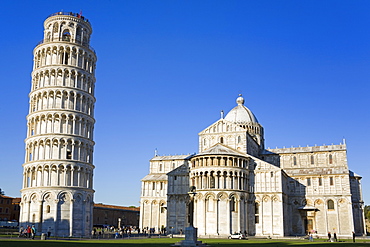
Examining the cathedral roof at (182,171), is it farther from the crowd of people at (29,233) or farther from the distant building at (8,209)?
the distant building at (8,209)

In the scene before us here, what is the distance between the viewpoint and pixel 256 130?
87.1m

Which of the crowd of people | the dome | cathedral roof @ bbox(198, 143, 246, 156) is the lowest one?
the crowd of people

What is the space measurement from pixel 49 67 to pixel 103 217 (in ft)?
175

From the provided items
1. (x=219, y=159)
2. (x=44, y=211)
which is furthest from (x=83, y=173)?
(x=219, y=159)

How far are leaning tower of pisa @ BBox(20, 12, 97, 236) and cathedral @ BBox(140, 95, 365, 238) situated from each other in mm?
17487

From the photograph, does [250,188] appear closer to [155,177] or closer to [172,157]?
[155,177]

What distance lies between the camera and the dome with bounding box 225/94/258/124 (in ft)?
287

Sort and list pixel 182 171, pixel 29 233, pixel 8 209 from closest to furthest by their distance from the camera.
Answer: pixel 29 233
pixel 182 171
pixel 8 209

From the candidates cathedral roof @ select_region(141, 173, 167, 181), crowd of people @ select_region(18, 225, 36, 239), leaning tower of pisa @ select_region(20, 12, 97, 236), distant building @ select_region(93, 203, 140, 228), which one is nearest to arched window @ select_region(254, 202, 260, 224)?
cathedral roof @ select_region(141, 173, 167, 181)

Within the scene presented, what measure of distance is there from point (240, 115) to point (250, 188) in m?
23.3

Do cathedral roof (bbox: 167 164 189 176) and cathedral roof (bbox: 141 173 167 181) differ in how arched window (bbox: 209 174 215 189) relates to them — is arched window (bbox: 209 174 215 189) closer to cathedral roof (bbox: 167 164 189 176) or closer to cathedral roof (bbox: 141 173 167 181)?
cathedral roof (bbox: 167 164 189 176)

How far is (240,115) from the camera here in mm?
88188

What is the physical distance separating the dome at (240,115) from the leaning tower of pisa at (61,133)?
35533 millimetres

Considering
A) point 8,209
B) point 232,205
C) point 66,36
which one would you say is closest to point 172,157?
point 232,205
